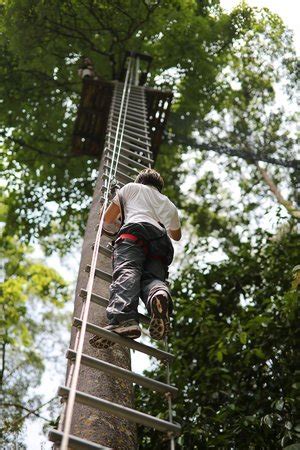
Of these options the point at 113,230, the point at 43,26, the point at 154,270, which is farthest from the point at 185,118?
the point at 154,270

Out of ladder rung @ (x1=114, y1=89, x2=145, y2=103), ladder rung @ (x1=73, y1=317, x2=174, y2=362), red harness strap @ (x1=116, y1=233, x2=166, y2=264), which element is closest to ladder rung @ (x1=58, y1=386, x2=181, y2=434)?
ladder rung @ (x1=73, y1=317, x2=174, y2=362)

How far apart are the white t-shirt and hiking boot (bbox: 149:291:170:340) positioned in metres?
0.71

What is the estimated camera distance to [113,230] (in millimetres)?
4137

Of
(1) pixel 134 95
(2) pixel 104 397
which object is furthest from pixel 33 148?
(2) pixel 104 397

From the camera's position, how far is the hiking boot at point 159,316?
118 inches

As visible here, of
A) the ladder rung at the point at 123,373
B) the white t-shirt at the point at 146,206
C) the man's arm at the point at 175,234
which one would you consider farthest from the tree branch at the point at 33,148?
the ladder rung at the point at 123,373

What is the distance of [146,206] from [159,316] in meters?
1.06

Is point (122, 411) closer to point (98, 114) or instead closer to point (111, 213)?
point (111, 213)

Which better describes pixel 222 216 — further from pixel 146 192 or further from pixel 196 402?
pixel 146 192

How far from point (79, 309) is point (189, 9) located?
22.1 ft

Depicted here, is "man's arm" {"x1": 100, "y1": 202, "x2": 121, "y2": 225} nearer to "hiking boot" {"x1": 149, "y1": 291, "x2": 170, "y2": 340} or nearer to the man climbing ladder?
the man climbing ladder

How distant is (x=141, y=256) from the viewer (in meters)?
3.42

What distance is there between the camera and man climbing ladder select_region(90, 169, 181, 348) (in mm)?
3010

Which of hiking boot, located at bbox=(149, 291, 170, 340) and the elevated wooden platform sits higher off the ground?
the elevated wooden platform
